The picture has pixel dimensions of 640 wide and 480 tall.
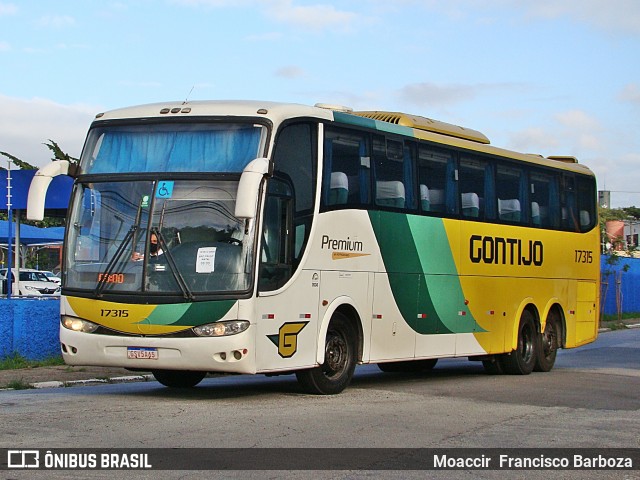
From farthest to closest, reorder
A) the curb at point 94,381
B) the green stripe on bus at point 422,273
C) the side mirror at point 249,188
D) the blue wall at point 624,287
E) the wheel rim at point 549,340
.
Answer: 1. the blue wall at point 624,287
2. the wheel rim at point 549,340
3. the curb at point 94,381
4. the green stripe on bus at point 422,273
5. the side mirror at point 249,188

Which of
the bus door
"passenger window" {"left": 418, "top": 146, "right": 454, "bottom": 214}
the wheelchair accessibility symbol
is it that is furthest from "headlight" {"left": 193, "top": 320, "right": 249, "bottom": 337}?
"passenger window" {"left": 418, "top": 146, "right": 454, "bottom": 214}

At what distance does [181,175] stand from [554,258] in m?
9.74

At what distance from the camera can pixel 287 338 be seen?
547 inches

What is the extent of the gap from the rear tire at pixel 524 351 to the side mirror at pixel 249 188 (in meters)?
8.49

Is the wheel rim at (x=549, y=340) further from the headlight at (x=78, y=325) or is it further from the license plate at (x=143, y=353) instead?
the headlight at (x=78, y=325)

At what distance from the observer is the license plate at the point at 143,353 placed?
1334cm

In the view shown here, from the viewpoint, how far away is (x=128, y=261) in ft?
44.7

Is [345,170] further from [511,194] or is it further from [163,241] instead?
[511,194]

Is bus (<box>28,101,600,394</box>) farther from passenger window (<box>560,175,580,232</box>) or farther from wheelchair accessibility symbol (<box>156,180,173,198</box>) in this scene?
passenger window (<box>560,175,580,232</box>)

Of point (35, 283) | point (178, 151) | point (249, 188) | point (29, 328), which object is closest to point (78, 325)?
point (178, 151)

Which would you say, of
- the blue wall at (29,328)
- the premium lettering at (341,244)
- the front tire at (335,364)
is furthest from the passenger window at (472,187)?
the blue wall at (29,328)

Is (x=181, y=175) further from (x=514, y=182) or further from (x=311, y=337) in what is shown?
(x=514, y=182)

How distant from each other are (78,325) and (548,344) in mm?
10181

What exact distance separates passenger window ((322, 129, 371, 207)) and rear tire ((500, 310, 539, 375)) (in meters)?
5.70
